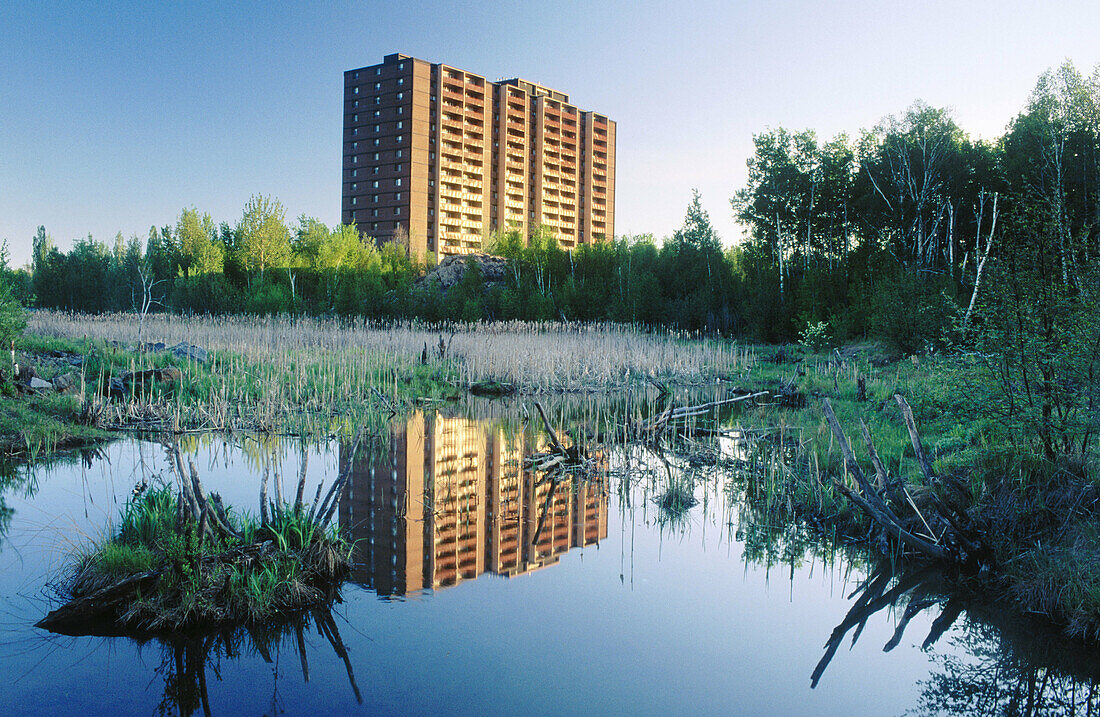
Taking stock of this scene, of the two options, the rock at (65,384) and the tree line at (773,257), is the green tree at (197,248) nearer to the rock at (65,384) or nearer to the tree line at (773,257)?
the tree line at (773,257)

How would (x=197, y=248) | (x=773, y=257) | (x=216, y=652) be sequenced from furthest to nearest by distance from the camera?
(x=197, y=248) < (x=773, y=257) < (x=216, y=652)

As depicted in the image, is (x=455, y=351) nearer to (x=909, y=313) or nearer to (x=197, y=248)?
(x=909, y=313)

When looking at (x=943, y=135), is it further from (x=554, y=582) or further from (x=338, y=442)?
(x=554, y=582)

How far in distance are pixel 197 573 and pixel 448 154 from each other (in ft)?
229

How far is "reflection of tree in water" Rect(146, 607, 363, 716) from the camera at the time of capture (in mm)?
4113

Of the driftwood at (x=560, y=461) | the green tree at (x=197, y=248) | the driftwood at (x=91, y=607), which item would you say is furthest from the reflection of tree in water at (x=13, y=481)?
the green tree at (x=197, y=248)

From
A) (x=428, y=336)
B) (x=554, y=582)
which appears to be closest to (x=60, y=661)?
(x=554, y=582)

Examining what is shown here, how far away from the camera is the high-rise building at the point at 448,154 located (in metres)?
67.6

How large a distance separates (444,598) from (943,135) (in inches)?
1095

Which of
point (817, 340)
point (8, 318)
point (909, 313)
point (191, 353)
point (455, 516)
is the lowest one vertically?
point (455, 516)

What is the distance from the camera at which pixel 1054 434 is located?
6.30 m

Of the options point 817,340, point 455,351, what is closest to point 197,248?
point 455,351

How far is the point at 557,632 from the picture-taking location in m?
5.14

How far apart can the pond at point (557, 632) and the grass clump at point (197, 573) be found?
170 millimetres
